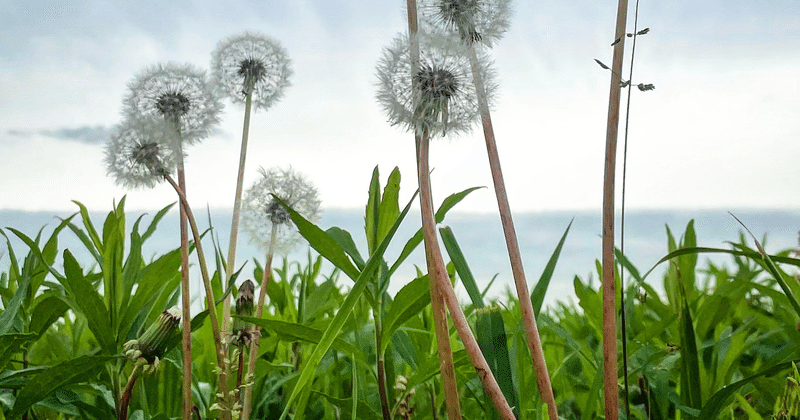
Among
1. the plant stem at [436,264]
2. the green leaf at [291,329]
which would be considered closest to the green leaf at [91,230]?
the green leaf at [291,329]

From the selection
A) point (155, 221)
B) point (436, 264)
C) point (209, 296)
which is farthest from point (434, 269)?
point (155, 221)

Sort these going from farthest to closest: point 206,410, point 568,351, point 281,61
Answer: point 568,351 < point 206,410 < point 281,61

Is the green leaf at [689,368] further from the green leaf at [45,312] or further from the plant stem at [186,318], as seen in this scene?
the green leaf at [45,312]

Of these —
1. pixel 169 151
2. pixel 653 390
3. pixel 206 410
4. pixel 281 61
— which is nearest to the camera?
pixel 169 151

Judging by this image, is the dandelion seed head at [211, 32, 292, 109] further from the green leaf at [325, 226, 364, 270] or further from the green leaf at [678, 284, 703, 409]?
the green leaf at [678, 284, 703, 409]

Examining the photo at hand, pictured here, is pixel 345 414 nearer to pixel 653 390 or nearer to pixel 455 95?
pixel 653 390

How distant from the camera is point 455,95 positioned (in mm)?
854

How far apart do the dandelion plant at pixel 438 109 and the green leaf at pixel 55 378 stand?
713 millimetres

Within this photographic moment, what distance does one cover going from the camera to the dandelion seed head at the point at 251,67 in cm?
134

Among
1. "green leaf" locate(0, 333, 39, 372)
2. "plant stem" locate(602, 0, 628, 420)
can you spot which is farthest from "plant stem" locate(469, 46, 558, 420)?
"green leaf" locate(0, 333, 39, 372)

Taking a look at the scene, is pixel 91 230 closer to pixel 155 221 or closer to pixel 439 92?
pixel 155 221

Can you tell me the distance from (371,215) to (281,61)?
1.42 feet

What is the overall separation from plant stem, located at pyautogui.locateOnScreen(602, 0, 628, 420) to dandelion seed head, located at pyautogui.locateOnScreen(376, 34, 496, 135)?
18 centimetres

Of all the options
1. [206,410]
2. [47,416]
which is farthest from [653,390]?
[47,416]
